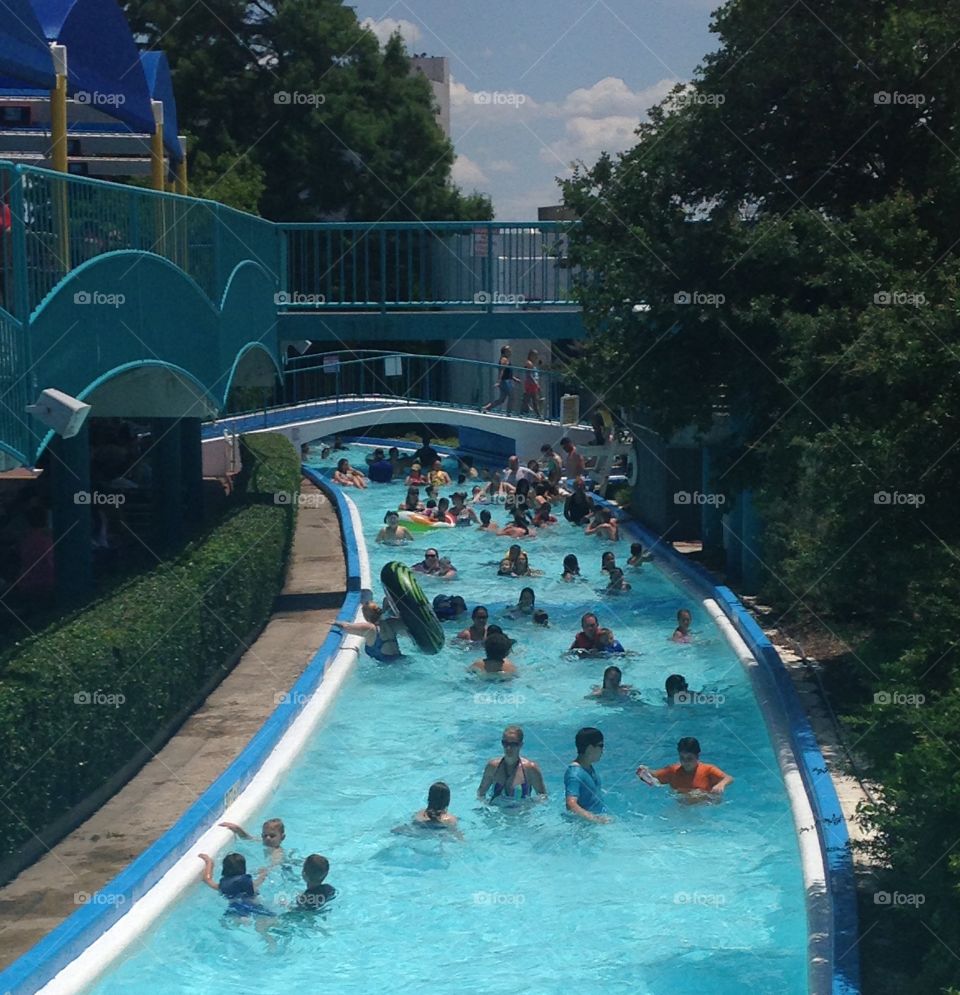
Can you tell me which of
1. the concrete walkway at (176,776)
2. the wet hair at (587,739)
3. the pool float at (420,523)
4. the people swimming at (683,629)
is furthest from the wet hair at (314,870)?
the pool float at (420,523)

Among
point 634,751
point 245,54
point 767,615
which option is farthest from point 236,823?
point 245,54

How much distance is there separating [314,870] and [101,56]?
10.1 metres

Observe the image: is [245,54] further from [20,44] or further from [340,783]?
[340,783]

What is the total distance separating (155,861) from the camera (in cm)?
877

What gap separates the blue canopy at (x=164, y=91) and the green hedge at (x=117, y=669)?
6.70 meters

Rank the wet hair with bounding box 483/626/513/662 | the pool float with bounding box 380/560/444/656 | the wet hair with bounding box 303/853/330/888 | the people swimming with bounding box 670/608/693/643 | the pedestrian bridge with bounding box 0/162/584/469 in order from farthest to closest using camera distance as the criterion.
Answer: the people swimming with bounding box 670/608/693/643 < the pool float with bounding box 380/560/444/656 < the wet hair with bounding box 483/626/513/662 < the pedestrian bridge with bounding box 0/162/584/469 < the wet hair with bounding box 303/853/330/888

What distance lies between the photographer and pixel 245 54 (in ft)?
129

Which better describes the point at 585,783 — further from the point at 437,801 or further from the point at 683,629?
the point at 683,629

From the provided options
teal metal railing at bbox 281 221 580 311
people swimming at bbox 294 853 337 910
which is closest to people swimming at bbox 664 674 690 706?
people swimming at bbox 294 853 337 910

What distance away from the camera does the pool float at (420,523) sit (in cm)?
2333

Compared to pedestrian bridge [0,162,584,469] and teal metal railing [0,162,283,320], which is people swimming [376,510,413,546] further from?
teal metal railing [0,162,283,320]

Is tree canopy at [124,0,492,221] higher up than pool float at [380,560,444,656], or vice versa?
tree canopy at [124,0,492,221]

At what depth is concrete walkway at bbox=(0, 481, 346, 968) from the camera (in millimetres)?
8766

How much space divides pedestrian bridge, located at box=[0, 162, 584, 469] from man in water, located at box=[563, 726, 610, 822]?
14.3 ft
